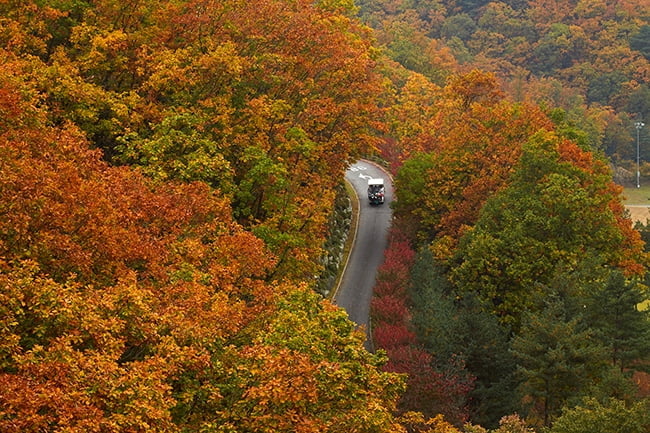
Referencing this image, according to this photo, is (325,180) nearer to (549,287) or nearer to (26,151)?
(549,287)

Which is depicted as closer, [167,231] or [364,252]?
[167,231]

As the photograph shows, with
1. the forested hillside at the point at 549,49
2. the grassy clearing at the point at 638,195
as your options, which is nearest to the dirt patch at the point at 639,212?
the grassy clearing at the point at 638,195

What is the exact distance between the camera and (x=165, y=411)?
12.2 meters

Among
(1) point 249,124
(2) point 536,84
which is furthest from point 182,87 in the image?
(2) point 536,84

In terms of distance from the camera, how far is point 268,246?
26.0m

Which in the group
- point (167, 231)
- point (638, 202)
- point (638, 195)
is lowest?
point (638, 202)

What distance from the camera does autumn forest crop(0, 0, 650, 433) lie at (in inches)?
540

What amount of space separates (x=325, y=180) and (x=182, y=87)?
33.4 ft

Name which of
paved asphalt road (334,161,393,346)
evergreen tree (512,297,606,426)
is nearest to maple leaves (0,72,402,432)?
evergreen tree (512,297,606,426)

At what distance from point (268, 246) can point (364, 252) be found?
2351 centimetres

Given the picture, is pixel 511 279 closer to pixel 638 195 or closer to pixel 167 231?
pixel 167 231

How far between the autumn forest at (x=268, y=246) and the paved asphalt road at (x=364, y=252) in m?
1.80

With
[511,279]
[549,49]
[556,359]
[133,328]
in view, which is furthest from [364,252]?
[549,49]

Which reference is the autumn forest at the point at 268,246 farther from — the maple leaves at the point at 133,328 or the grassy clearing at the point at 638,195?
the grassy clearing at the point at 638,195
